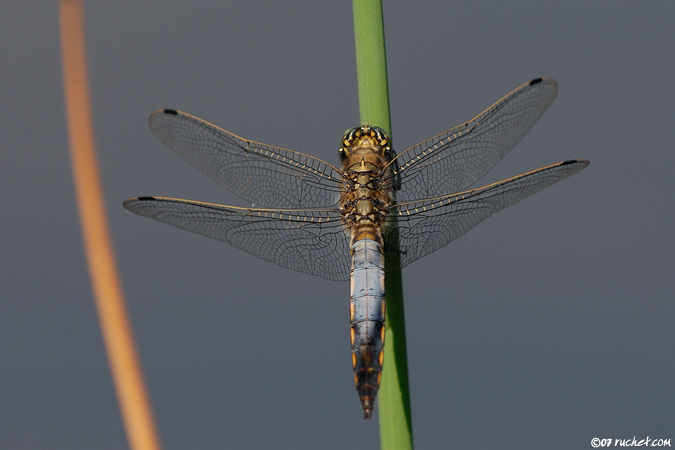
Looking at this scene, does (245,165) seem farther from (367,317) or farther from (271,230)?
(367,317)

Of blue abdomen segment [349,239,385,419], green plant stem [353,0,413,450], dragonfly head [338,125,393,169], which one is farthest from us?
dragonfly head [338,125,393,169]

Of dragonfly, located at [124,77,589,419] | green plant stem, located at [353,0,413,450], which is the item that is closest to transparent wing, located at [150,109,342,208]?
dragonfly, located at [124,77,589,419]

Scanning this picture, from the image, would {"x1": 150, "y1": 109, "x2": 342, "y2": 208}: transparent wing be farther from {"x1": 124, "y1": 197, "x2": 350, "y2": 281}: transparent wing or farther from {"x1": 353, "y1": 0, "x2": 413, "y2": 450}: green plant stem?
{"x1": 353, "y1": 0, "x2": 413, "y2": 450}: green plant stem

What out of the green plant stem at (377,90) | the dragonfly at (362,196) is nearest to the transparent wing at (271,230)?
the dragonfly at (362,196)

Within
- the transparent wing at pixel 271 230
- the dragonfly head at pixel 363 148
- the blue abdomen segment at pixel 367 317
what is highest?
the dragonfly head at pixel 363 148

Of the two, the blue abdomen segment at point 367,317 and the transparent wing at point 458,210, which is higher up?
the transparent wing at point 458,210

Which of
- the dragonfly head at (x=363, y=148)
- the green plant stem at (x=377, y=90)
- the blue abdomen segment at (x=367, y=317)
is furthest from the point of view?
the dragonfly head at (x=363, y=148)

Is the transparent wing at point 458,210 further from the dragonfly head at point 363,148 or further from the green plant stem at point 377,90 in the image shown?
the green plant stem at point 377,90

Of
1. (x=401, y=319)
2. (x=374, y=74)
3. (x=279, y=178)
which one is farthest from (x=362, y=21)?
(x=279, y=178)
